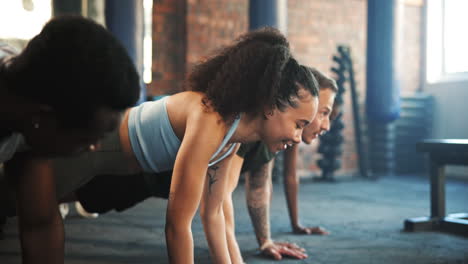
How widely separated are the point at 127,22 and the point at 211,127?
6.63ft

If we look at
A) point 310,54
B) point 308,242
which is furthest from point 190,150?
point 310,54

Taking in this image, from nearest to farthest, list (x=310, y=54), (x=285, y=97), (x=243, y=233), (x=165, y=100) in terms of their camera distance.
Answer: (x=285, y=97) → (x=165, y=100) → (x=243, y=233) → (x=310, y=54)

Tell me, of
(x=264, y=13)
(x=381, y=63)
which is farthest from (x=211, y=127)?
(x=381, y=63)

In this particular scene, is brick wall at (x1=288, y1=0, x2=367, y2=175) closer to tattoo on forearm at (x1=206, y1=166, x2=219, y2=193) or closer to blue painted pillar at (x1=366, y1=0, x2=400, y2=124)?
blue painted pillar at (x1=366, y1=0, x2=400, y2=124)

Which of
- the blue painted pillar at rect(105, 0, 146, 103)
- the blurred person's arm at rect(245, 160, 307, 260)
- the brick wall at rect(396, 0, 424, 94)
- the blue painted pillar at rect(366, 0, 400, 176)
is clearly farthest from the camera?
the brick wall at rect(396, 0, 424, 94)

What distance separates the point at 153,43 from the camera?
184 inches

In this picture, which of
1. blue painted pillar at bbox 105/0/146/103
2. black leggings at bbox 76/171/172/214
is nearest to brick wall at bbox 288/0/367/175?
blue painted pillar at bbox 105/0/146/103

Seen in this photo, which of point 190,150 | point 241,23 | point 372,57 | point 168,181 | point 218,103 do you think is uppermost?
point 241,23

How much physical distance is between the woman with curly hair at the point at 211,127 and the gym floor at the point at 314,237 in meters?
0.61

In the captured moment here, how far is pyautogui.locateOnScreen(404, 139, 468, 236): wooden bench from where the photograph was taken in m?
2.36

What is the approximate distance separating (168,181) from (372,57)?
2389mm

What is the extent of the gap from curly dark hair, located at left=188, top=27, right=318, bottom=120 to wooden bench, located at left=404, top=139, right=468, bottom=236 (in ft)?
4.74

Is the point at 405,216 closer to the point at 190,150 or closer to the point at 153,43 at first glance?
the point at 190,150

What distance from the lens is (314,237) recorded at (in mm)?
2236
